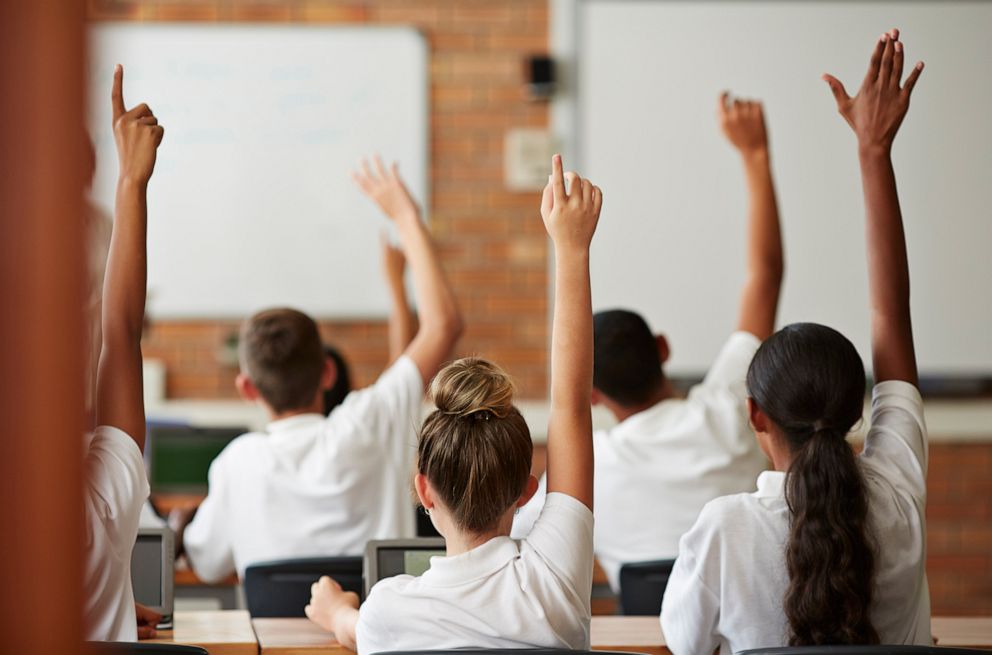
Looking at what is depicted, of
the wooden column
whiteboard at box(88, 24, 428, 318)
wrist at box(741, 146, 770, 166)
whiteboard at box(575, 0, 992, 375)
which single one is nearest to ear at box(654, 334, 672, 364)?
wrist at box(741, 146, 770, 166)

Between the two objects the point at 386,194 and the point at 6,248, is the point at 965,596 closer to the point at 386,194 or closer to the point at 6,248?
the point at 386,194

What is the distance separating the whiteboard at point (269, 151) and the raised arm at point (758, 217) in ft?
9.07

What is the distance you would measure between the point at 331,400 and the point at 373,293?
2029mm

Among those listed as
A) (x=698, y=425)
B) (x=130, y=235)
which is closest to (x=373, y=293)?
(x=698, y=425)

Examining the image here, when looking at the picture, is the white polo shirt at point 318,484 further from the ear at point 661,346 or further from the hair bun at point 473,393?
the hair bun at point 473,393

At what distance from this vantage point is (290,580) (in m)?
2.18

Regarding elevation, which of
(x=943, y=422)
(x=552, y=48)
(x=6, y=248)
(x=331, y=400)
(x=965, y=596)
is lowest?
(x=965, y=596)

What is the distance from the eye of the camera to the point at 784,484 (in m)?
1.63

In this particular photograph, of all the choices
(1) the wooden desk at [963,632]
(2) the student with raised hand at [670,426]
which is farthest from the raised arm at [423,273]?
(1) the wooden desk at [963,632]

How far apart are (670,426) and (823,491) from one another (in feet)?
3.00

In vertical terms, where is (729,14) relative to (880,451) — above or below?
above

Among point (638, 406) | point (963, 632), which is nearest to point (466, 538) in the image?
point (963, 632)

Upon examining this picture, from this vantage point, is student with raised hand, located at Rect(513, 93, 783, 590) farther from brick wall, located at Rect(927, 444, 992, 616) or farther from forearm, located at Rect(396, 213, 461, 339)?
brick wall, located at Rect(927, 444, 992, 616)

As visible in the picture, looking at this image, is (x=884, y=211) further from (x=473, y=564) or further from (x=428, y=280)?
(x=428, y=280)
